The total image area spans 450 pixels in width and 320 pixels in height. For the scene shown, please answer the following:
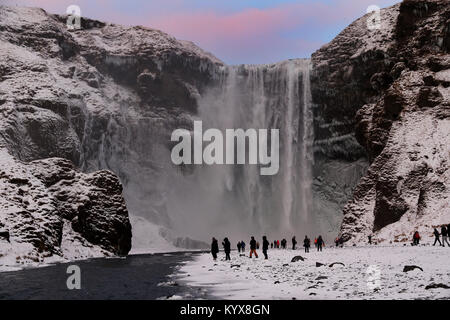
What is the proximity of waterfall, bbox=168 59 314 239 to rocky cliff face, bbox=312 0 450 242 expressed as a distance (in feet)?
37.7

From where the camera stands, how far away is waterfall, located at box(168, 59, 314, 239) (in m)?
82.3

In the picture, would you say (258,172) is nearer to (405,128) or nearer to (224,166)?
(224,166)

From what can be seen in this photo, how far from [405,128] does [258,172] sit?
1467 inches

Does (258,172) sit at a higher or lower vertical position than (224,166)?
lower

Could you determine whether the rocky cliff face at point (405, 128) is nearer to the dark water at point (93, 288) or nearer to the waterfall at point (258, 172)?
the waterfall at point (258, 172)

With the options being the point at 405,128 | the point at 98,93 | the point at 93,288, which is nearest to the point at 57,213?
the point at 93,288

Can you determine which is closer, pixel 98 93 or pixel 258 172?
pixel 258 172

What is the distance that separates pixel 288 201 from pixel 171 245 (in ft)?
75.7

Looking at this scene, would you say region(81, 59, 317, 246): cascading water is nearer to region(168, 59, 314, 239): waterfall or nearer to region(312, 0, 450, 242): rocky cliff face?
region(168, 59, 314, 239): waterfall

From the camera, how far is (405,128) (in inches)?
2063

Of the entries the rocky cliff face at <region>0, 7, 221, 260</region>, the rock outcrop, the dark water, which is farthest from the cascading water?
the dark water

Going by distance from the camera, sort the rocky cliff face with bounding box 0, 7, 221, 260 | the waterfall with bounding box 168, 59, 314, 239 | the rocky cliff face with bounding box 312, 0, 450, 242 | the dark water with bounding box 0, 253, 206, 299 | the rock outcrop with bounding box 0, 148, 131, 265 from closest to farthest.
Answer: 1. the dark water with bounding box 0, 253, 206, 299
2. the rock outcrop with bounding box 0, 148, 131, 265
3. the rocky cliff face with bounding box 312, 0, 450, 242
4. the rocky cliff face with bounding box 0, 7, 221, 260
5. the waterfall with bounding box 168, 59, 314, 239

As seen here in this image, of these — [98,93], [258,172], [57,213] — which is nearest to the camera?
[57,213]
